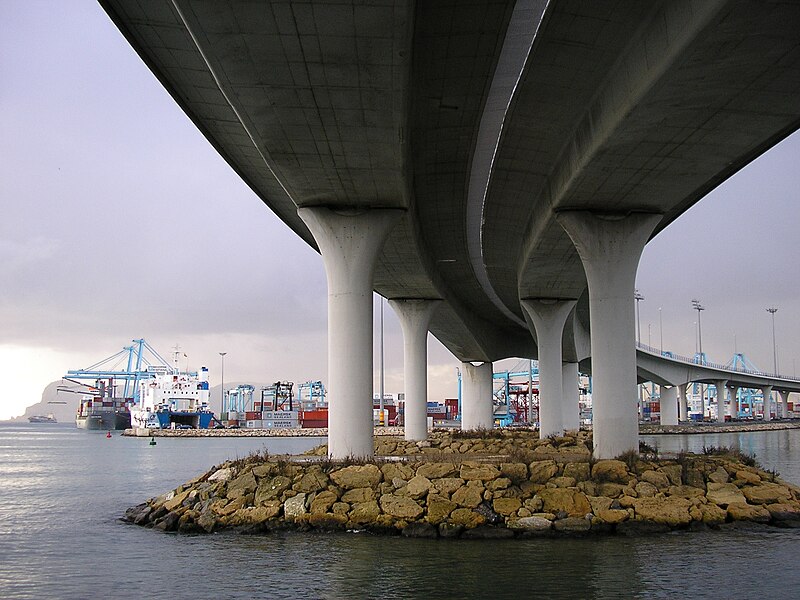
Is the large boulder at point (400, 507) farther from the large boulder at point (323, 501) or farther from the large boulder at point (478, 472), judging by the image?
the large boulder at point (478, 472)

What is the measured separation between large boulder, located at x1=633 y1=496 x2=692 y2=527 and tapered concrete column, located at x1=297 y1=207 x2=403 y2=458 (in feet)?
29.2

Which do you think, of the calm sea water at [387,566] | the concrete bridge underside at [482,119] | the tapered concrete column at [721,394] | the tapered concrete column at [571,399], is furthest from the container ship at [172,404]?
the calm sea water at [387,566]

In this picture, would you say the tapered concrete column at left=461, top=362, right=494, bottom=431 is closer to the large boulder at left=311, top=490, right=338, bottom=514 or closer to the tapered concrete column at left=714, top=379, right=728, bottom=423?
the large boulder at left=311, top=490, right=338, bottom=514

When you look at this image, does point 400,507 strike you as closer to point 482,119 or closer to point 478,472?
point 478,472

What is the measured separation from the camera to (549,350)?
50531 millimetres

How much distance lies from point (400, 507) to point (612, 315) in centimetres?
1010

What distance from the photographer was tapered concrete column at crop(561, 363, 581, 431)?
6956 centimetres

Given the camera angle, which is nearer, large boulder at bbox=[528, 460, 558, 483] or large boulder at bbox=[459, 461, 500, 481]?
large boulder at bbox=[459, 461, 500, 481]

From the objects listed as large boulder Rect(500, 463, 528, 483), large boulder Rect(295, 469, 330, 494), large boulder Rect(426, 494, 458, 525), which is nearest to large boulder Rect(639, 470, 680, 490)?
large boulder Rect(500, 463, 528, 483)

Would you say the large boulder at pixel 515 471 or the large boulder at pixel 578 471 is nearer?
the large boulder at pixel 515 471

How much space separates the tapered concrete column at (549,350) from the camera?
48.9 m

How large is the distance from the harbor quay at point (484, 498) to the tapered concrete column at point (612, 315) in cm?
177

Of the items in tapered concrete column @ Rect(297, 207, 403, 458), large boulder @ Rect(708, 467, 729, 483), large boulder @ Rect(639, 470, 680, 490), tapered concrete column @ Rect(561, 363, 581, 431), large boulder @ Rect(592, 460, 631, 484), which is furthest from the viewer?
tapered concrete column @ Rect(561, 363, 581, 431)

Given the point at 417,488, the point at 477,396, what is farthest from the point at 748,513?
the point at 477,396
